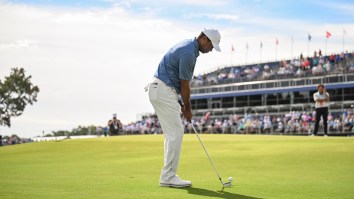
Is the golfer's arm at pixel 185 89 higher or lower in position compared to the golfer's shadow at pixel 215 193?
higher

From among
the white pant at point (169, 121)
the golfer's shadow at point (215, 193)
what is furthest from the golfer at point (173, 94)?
the golfer's shadow at point (215, 193)

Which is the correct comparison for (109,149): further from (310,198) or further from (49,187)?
(310,198)

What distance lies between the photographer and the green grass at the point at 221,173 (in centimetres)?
898

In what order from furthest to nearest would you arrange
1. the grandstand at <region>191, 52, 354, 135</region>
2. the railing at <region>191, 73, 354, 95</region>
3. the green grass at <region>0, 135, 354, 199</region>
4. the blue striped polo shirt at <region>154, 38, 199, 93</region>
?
the railing at <region>191, 73, 354, 95</region>, the grandstand at <region>191, 52, 354, 135</region>, the blue striped polo shirt at <region>154, 38, 199, 93</region>, the green grass at <region>0, 135, 354, 199</region>

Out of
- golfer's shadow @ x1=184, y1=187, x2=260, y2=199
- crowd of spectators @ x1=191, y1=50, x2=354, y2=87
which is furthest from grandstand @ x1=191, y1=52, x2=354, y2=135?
golfer's shadow @ x1=184, y1=187, x2=260, y2=199

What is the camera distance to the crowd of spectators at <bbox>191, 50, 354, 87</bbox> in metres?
66.9

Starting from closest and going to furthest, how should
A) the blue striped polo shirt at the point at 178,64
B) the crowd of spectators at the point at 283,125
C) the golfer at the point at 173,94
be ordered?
Answer: the blue striped polo shirt at the point at 178,64
the golfer at the point at 173,94
the crowd of spectators at the point at 283,125

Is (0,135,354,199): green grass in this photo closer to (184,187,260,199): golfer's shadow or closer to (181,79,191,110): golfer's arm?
(184,187,260,199): golfer's shadow

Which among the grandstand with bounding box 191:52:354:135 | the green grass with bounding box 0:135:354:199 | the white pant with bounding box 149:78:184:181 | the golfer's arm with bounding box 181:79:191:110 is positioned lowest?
the green grass with bounding box 0:135:354:199

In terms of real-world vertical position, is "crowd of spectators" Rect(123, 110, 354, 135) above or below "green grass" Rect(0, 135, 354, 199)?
above

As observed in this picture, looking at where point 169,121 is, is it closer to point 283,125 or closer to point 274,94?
point 283,125

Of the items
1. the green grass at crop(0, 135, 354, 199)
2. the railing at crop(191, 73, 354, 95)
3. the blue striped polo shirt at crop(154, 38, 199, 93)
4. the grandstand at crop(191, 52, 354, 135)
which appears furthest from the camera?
the railing at crop(191, 73, 354, 95)

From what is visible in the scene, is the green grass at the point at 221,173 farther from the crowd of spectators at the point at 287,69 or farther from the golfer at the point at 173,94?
the crowd of spectators at the point at 287,69

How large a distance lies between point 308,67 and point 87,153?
5003 cm
